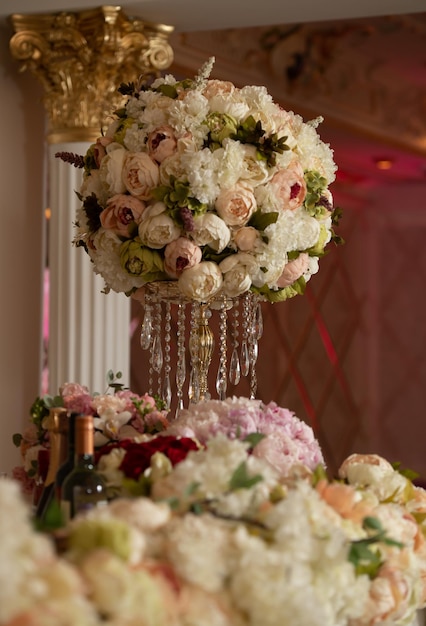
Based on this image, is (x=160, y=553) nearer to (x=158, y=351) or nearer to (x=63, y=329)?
(x=158, y=351)

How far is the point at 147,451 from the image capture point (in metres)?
1.28

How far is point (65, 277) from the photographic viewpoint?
4.11m

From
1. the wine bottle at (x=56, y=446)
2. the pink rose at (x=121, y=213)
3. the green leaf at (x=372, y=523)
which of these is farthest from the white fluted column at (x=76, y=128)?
the green leaf at (x=372, y=523)

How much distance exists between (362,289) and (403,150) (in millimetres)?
1148

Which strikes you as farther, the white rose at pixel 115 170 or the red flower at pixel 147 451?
the white rose at pixel 115 170

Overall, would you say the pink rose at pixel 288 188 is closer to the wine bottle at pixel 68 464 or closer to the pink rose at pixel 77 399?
the pink rose at pixel 77 399

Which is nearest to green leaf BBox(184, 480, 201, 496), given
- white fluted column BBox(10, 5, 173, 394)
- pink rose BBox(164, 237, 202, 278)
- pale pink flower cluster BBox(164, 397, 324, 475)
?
pale pink flower cluster BBox(164, 397, 324, 475)

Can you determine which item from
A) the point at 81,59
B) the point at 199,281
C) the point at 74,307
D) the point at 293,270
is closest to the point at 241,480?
the point at 199,281

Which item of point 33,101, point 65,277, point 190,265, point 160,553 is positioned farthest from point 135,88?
point 33,101

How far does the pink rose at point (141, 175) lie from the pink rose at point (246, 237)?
19 cm

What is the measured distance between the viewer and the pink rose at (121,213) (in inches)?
85.0

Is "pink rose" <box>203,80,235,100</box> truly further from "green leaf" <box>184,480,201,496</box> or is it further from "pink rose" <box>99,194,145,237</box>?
"green leaf" <box>184,480,201,496</box>

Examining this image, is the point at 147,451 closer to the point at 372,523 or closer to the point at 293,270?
the point at 372,523

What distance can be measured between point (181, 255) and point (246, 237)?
134 mm
